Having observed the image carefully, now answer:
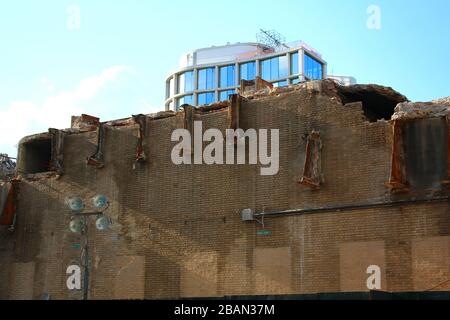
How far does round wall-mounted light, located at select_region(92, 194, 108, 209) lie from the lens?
80.2ft

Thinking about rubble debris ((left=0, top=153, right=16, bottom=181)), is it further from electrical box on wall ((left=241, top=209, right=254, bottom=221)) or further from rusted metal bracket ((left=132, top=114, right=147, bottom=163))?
electrical box on wall ((left=241, top=209, right=254, bottom=221))

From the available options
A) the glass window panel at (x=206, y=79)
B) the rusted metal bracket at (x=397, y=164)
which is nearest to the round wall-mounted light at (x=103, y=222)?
the rusted metal bracket at (x=397, y=164)

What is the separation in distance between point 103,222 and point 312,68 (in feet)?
208

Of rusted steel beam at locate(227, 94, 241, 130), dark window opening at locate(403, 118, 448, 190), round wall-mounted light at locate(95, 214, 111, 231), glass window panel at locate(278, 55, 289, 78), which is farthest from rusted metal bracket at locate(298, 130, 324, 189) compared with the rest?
glass window panel at locate(278, 55, 289, 78)

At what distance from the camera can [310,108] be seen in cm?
2097

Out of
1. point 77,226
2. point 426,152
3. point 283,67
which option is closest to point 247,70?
point 283,67

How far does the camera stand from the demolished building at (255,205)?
1866 cm

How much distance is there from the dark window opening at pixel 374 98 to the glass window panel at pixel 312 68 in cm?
6119

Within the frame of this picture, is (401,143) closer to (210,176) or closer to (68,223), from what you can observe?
(210,176)

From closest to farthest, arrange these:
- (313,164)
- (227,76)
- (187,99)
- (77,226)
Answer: (313,164), (77,226), (227,76), (187,99)

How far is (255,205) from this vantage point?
2128 cm

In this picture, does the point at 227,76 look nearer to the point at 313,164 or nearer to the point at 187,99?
the point at 187,99

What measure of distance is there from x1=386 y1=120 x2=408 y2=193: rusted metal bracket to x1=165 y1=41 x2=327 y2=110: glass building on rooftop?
6338 centimetres
